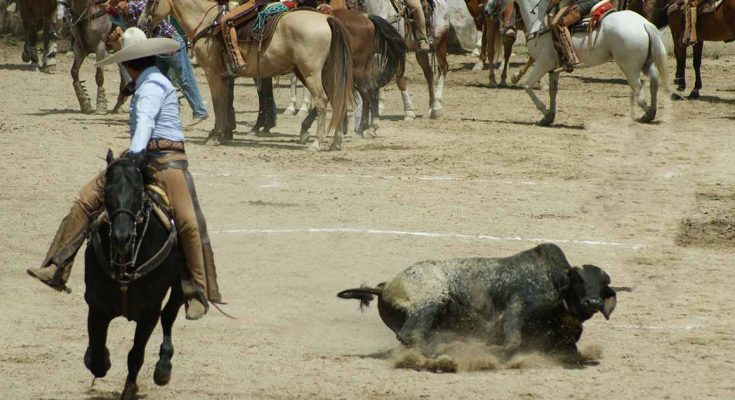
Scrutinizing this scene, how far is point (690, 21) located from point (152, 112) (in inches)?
661

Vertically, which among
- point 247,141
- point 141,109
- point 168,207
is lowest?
point 247,141

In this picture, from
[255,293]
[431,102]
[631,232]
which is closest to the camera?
[255,293]

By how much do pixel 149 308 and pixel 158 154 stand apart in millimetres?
899

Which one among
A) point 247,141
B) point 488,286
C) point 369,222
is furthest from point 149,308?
point 247,141

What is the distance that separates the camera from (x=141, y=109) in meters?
7.34

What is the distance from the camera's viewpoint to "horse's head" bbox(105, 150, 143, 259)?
6699 mm

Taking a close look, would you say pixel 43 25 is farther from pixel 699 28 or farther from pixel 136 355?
pixel 136 355

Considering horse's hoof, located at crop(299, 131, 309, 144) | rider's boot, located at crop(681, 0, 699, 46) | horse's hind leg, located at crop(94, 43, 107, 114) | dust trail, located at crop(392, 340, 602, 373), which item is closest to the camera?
dust trail, located at crop(392, 340, 602, 373)

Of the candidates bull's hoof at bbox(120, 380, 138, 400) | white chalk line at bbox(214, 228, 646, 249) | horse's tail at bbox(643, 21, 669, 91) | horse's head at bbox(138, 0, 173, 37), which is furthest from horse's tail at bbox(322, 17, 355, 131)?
bull's hoof at bbox(120, 380, 138, 400)

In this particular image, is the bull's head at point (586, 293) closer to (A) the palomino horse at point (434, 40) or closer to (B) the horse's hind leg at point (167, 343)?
(B) the horse's hind leg at point (167, 343)

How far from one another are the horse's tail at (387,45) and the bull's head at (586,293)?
10241 mm

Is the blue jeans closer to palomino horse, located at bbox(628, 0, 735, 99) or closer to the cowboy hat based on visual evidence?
palomino horse, located at bbox(628, 0, 735, 99)

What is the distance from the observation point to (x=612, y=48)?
19188mm

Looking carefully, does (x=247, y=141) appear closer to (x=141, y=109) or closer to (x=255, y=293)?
(x=255, y=293)
